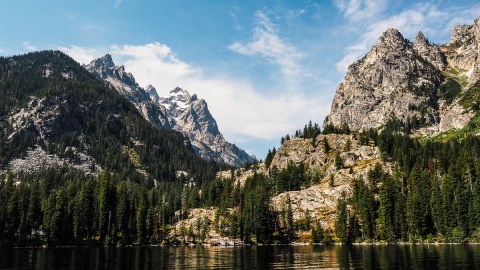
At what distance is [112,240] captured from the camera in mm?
152875

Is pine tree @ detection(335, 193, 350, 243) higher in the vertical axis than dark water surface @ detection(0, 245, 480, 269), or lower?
higher

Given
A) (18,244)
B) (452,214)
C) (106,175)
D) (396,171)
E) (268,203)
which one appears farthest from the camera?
(396,171)

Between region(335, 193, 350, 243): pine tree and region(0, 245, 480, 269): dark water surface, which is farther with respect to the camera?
region(335, 193, 350, 243): pine tree

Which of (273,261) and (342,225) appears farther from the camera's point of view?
(342,225)

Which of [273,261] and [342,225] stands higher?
[342,225]

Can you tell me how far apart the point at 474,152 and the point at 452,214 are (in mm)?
78948

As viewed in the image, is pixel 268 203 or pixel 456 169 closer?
pixel 456 169

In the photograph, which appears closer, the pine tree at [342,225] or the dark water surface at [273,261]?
the dark water surface at [273,261]

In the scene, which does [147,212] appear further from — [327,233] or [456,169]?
[456,169]

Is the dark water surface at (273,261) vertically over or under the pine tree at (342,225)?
under

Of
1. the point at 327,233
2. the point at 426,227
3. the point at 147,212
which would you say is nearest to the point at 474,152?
the point at 426,227

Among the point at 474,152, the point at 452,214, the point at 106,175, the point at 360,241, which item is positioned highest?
the point at 474,152

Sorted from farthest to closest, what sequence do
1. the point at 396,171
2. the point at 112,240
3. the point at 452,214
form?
the point at 396,171
the point at 112,240
the point at 452,214

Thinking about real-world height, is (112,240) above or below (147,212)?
below
